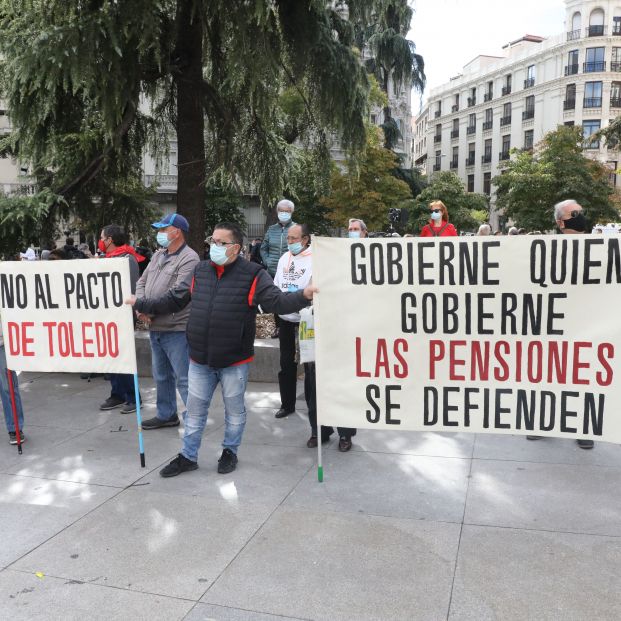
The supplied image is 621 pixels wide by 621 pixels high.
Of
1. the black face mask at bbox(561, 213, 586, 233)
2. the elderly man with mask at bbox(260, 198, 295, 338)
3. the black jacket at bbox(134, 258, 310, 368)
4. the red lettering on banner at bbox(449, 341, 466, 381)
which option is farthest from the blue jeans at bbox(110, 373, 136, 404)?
the black face mask at bbox(561, 213, 586, 233)

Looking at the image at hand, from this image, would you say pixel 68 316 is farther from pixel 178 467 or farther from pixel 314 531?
pixel 314 531

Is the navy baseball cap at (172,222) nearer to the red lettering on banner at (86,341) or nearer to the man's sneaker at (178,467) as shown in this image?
the red lettering on banner at (86,341)

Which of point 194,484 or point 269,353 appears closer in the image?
point 194,484

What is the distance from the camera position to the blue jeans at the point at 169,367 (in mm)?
5430

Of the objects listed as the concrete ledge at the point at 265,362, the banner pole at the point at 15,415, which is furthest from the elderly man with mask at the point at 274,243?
the banner pole at the point at 15,415

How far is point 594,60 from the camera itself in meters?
58.8

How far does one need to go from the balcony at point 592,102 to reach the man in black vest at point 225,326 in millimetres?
63477

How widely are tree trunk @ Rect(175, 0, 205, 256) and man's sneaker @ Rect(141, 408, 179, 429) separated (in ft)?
13.3

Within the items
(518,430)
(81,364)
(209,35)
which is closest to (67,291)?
(81,364)

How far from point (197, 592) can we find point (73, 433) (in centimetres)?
309

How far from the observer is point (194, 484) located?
14.5 ft

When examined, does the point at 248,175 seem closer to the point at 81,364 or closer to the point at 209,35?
the point at 209,35

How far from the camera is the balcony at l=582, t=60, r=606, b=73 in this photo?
191 feet

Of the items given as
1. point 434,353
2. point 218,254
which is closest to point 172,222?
point 218,254
